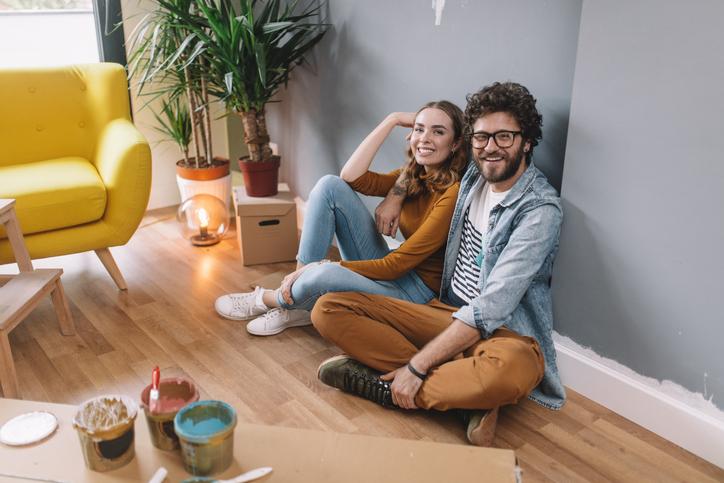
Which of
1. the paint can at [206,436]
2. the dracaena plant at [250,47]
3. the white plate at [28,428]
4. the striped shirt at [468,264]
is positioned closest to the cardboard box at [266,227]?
the dracaena plant at [250,47]

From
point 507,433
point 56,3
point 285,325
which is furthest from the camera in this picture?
point 56,3

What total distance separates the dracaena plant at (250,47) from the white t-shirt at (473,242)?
119cm

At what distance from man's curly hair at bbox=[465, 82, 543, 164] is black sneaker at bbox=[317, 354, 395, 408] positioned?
2.76ft

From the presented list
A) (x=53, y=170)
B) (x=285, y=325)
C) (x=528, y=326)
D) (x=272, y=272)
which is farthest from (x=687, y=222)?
(x=53, y=170)

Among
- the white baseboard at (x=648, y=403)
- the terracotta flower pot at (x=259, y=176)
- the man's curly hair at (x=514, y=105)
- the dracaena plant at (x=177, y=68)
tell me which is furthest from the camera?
the terracotta flower pot at (x=259, y=176)

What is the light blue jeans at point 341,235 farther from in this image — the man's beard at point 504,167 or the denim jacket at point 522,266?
the man's beard at point 504,167

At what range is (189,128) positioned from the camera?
350 centimetres

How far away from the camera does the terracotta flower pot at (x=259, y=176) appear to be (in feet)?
9.80

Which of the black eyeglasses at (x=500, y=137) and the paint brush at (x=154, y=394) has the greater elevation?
the black eyeglasses at (x=500, y=137)

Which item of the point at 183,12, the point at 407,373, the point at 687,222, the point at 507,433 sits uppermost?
the point at 183,12

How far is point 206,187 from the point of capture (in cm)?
336

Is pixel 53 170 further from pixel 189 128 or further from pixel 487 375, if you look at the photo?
pixel 487 375

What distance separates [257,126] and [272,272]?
27.0 inches

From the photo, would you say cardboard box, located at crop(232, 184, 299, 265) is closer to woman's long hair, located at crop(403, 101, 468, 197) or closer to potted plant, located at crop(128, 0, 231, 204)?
potted plant, located at crop(128, 0, 231, 204)
